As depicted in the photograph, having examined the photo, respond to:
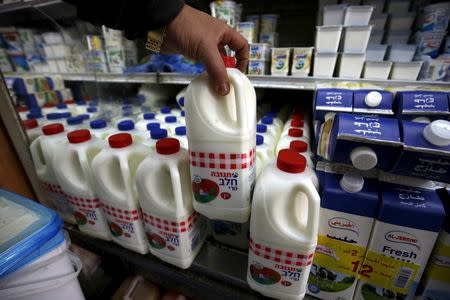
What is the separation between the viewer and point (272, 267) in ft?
2.06

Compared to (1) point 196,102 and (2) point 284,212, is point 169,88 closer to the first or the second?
(1) point 196,102

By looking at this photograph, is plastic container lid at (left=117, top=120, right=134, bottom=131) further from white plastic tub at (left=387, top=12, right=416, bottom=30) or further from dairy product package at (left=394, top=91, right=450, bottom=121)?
white plastic tub at (left=387, top=12, right=416, bottom=30)

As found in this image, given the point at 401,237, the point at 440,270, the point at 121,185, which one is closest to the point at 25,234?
the point at 121,185

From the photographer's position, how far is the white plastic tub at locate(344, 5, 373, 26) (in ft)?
2.98

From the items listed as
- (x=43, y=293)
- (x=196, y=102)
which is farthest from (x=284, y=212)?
(x=43, y=293)

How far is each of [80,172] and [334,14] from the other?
1.23 m

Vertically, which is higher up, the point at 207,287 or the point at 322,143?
the point at 322,143

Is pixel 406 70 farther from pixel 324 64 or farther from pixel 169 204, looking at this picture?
pixel 169 204

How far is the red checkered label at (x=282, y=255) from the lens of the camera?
1.90 ft

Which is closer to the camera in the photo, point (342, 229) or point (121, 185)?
point (342, 229)

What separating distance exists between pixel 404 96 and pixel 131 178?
0.91m

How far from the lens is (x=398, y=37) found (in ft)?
3.37

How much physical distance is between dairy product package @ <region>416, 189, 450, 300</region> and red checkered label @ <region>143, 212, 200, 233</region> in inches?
26.4

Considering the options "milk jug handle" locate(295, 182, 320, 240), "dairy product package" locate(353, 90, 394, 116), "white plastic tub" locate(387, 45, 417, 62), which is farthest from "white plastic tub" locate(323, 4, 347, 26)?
"milk jug handle" locate(295, 182, 320, 240)
